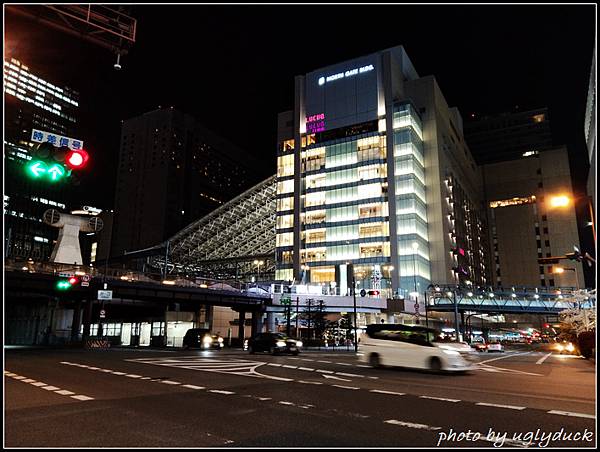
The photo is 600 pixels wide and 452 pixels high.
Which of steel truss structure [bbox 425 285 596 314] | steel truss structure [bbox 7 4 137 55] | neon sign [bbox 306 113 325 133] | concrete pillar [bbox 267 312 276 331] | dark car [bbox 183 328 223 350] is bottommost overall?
dark car [bbox 183 328 223 350]

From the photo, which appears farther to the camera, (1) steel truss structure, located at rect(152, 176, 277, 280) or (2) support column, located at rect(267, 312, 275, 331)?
(1) steel truss structure, located at rect(152, 176, 277, 280)

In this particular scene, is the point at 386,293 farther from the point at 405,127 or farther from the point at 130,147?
the point at 130,147

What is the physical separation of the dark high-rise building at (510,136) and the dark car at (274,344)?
567 feet

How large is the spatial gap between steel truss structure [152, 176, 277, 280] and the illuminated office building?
10708 mm

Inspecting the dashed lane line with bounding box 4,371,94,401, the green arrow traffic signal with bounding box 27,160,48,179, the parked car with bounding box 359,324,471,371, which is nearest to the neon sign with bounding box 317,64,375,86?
the parked car with bounding box 359,324,471,371

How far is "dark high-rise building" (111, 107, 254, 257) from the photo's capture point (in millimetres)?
157150

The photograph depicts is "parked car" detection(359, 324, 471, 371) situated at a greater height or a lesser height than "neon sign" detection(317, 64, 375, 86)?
lesser

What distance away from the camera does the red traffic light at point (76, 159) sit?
31.6 feet

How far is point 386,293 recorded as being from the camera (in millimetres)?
80438

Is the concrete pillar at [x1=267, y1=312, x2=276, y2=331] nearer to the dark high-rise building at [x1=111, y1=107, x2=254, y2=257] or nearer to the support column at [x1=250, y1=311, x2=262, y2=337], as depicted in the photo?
the support column at [x1=250, y1=311, x2=262, y2=337]

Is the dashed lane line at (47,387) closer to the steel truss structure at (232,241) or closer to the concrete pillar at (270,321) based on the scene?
the concrete pillar at (270,321)

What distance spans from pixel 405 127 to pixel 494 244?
86500mm

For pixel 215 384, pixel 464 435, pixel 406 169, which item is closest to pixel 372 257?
pixel 406 169

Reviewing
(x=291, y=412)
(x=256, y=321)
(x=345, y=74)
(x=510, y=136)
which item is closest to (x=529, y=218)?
(x=510, y=136)
